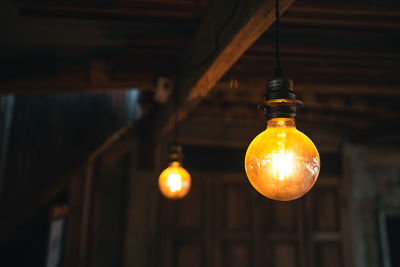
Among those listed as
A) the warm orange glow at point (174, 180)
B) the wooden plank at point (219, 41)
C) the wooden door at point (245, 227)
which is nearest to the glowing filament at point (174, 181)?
the warm orange glow at point (174, 180)

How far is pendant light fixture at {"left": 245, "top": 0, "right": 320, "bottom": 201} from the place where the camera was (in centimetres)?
177

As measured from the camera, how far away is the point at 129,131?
6520 mm

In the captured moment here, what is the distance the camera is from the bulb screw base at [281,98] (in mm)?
1851

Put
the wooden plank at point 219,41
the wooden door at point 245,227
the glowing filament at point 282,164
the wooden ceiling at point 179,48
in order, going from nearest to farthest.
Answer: the glowing filament at point 282,164 < the wooden plank at point 219,41 < the wooden ceiling at point 179,48 < the wooden door at point 245,227

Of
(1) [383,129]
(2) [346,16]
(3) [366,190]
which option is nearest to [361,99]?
(1) [383,129]

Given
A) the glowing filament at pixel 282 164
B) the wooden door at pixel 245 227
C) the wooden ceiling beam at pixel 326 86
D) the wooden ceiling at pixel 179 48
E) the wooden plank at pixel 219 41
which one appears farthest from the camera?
the wooden door at pixel 245 227

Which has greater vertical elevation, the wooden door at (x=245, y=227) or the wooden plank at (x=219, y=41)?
the wooden plank at (x=219, y=41)

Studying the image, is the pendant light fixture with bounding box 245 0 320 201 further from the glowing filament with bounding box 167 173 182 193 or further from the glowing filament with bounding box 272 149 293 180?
the glowing filament with bounding box 167 173 182 193

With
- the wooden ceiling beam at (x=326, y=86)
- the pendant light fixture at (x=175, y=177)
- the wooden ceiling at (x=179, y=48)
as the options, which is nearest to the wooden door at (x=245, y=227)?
the wooden ceiling at (x=179, y=48)

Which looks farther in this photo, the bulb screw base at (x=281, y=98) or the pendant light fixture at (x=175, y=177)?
the pendant light fixture at (x=175, y=177)

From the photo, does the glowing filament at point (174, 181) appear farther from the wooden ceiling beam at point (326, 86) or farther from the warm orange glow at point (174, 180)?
the wooden ceiling beam at point (326, 86)

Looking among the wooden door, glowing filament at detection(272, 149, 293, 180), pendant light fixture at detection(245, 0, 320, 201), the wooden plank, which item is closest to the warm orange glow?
the wooden plank

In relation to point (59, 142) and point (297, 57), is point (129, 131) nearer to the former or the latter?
point (59, 142)

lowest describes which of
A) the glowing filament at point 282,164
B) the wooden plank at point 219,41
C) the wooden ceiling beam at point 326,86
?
the glowing filament at point 282,164
